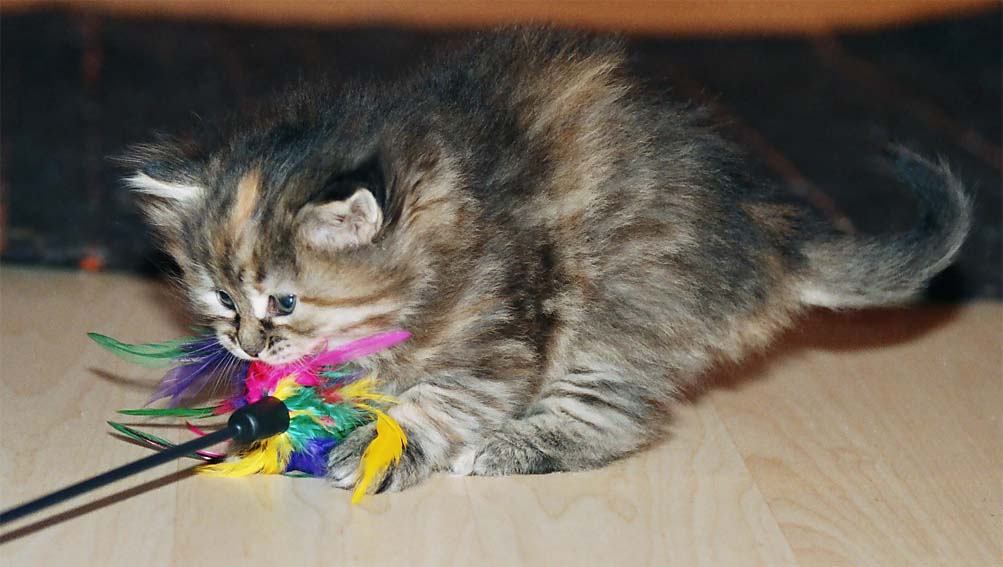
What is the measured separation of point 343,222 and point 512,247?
0.89 ft

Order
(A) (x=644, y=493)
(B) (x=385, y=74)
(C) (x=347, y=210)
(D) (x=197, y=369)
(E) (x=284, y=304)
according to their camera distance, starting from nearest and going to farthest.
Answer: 1. (C) (x=347, y=210)
2. (E) (x=284, y=304)
3. (A) (x=644, y=493)
4. (D) (x=197, y=369)
5. (B) (x=385, y=74)

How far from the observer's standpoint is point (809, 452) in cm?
195

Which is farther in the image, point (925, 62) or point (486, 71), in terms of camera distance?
point (925, 62)

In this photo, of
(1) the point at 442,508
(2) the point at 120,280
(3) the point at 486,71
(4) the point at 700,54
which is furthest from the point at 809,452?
(4) the point at 700,54

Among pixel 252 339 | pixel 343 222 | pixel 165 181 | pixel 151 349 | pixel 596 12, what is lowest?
pixel 596 12

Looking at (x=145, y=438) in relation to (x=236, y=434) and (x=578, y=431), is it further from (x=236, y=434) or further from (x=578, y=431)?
(x=578, y=431)

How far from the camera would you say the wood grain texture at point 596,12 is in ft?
16.1

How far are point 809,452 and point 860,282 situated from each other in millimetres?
311

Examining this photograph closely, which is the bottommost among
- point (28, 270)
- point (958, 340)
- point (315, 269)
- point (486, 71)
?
point (28, 270)

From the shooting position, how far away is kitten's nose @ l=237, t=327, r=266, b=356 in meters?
1.69

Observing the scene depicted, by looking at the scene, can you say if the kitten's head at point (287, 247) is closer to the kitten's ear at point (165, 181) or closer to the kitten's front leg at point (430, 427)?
the kitten's ear at point (165, 181)

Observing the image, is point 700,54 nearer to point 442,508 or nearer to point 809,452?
point 809,452

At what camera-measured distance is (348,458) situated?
1.78m

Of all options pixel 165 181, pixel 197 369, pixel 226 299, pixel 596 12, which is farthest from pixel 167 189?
pixel 596 12
